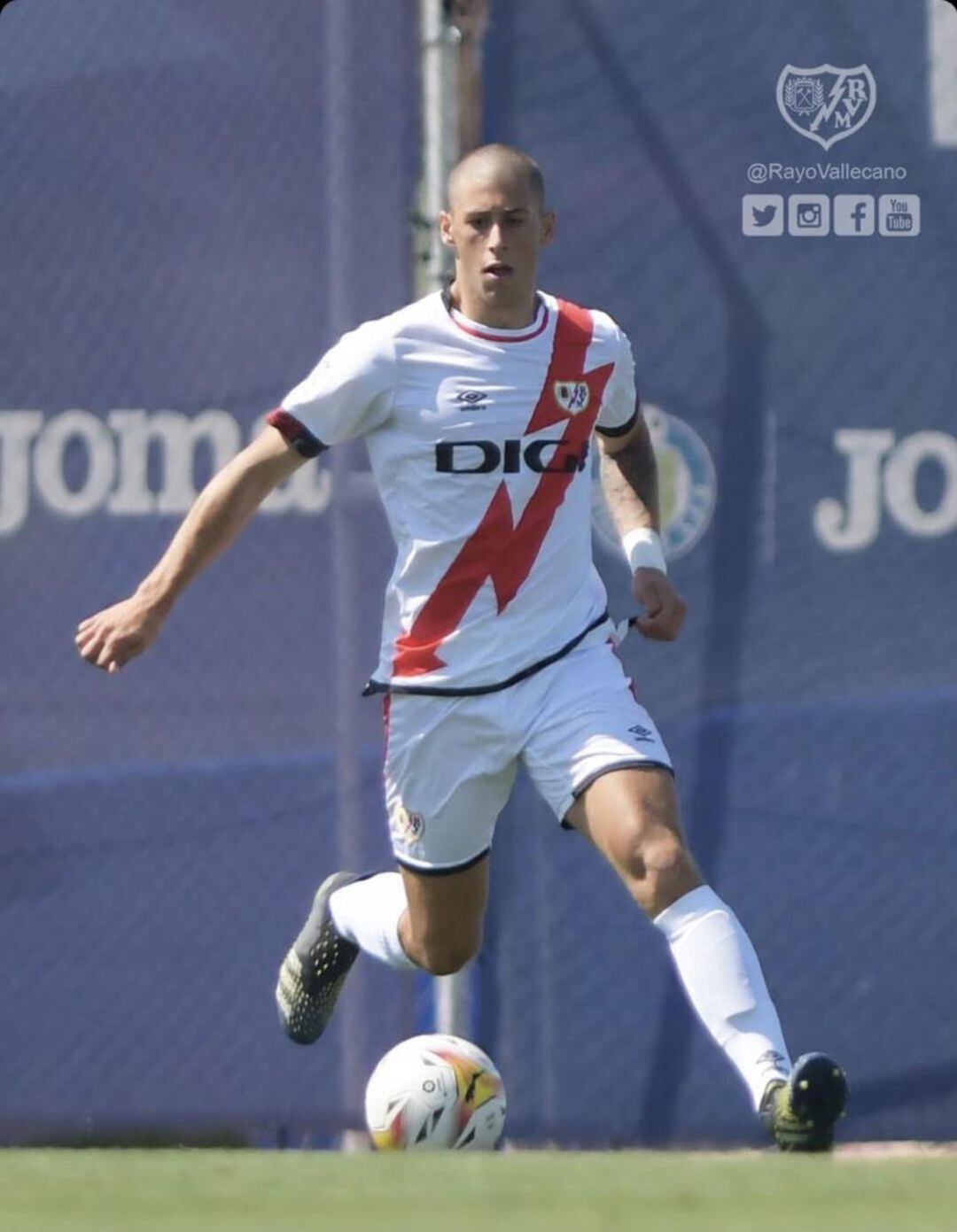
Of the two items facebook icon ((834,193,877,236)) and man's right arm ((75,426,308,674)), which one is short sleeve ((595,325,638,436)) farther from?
facebook icon ((834,193,877,236))

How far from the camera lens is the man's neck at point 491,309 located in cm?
521

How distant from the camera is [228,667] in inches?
247

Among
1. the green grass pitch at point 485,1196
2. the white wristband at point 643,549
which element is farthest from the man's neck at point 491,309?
the green grass pitch at point 485,1196

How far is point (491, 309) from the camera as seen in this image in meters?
5.21

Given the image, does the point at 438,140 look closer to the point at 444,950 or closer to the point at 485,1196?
the point at 444,950

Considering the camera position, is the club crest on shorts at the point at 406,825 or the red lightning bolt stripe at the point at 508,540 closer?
the red lightning bolt stripe at the point at 508,540

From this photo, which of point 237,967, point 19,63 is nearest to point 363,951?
point 237,967

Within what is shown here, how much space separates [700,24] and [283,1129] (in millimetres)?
3107

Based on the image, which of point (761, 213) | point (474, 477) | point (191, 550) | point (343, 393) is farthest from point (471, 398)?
point (761, 213)

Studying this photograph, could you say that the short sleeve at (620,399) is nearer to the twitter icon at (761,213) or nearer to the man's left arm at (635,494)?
the man's left arm at (635,494)

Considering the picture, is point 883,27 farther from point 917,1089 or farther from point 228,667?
point 917,1089

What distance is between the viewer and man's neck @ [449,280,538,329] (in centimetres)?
521

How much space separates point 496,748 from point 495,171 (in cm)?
126

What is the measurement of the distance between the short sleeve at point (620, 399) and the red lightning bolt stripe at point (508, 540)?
8 cm
